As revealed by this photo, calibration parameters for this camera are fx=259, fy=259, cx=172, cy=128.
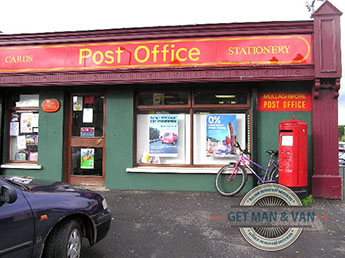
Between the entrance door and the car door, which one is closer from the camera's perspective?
the car door

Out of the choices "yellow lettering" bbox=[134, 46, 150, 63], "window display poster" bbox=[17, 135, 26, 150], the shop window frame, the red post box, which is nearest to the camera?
the red post box

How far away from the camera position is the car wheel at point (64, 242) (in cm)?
273

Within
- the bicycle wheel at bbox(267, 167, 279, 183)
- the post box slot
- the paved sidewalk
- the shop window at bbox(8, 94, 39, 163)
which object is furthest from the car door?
the shop window at bbox(8, 94, 39, 163)

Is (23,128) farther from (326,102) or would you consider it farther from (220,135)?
(326,102)

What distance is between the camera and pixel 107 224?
342 centimetres

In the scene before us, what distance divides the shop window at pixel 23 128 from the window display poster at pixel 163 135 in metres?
3.39

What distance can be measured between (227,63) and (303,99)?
6.81 ft

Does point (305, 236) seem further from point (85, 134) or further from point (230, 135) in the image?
point (85, 134)

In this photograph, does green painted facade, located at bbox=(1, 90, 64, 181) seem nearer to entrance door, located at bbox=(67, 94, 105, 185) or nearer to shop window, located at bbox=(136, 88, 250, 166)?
entrance door, located at bbox=(67, 94, 105, 185)

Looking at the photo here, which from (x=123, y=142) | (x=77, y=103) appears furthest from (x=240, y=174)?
(x=77, y=103)

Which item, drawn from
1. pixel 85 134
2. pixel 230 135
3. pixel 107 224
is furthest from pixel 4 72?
pixel 230 135

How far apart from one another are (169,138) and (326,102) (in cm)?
390

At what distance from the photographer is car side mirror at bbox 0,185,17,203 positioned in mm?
2426

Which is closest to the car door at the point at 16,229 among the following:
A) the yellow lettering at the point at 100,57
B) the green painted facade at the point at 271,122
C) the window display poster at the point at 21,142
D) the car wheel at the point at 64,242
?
the car wheel at the point at 64,242
